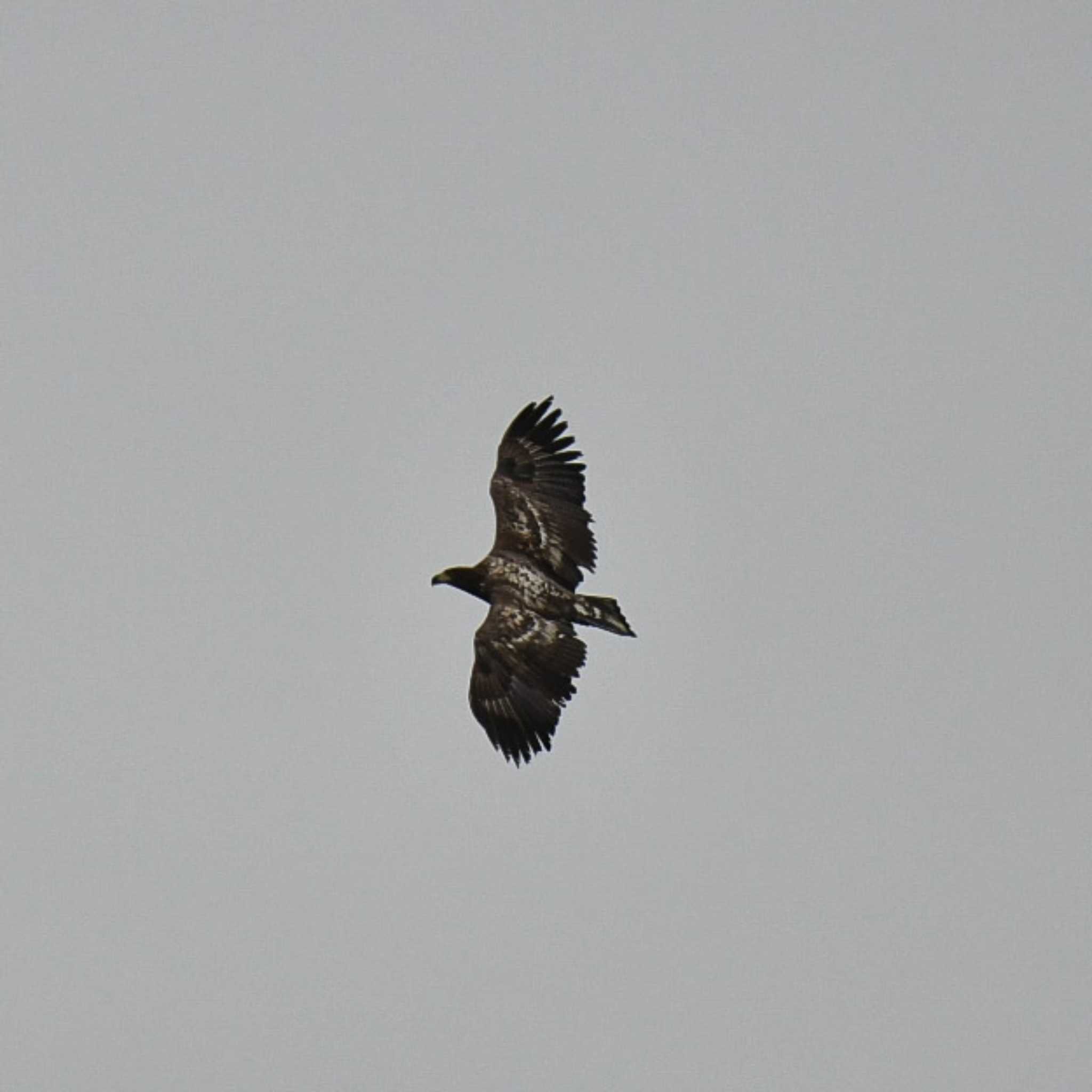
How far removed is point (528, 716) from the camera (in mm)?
31375

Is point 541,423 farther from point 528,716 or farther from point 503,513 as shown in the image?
point 528,716

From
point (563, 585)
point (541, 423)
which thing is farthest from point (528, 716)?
point (541, 423)

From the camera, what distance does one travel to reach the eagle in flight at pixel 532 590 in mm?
31438

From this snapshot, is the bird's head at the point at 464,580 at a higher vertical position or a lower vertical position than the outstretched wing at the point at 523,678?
higher

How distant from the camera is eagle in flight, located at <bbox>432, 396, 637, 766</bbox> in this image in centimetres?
3144

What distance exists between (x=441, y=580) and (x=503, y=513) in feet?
4.32

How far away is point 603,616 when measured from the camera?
32.1 m

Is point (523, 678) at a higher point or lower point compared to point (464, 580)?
lower

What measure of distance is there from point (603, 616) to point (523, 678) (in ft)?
4.90

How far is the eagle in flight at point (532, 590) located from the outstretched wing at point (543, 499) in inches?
0.4

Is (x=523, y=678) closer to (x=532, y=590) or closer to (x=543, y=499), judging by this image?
(x=532, y=590)

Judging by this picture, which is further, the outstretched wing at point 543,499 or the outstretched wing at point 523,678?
the outstretched wing at point 543,499

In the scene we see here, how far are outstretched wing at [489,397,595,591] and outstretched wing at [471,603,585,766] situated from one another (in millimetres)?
1408

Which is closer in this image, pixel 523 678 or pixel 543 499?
pixel 523 678
